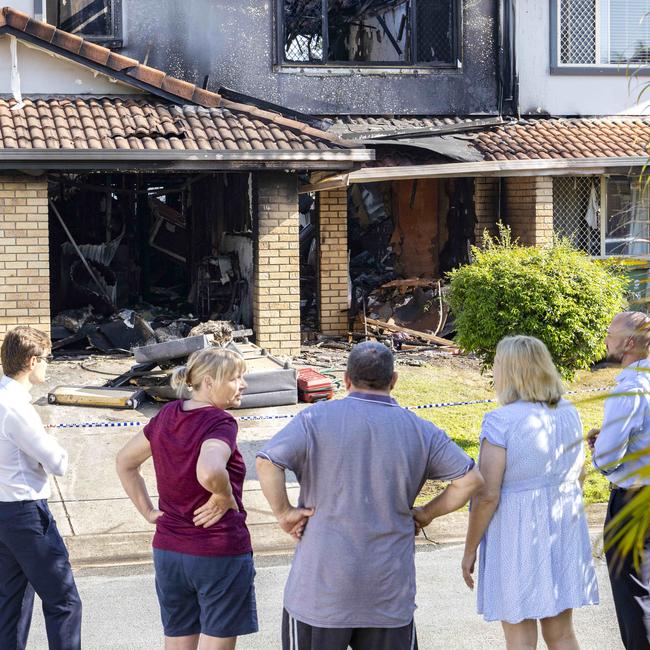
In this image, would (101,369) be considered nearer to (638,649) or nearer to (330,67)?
(330,67)

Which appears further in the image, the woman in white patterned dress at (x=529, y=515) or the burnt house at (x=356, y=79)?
the burnt house at (x=356, y=79)

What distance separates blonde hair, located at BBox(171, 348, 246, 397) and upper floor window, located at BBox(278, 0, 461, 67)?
1337 centimetres

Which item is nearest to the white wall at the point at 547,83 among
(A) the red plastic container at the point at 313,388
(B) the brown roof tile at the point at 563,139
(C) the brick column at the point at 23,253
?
(B) the brown roof tile at the point at 563,139

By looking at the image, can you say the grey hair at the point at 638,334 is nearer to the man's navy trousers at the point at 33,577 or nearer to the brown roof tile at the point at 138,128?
the man's navy trousers at the point at 33,577

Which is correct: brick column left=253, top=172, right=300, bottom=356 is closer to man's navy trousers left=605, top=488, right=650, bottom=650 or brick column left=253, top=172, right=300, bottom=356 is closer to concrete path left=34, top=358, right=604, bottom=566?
concrete path left=34, top=358, right=604, bottom=566

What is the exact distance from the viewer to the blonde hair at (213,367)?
4.55 m

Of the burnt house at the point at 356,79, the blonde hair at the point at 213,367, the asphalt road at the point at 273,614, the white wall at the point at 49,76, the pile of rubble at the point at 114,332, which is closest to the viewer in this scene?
the blonde hair at the point at 213,367

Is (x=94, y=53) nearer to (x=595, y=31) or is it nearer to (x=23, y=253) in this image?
(x=23, y=253)

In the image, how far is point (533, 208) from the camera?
17.5 metres

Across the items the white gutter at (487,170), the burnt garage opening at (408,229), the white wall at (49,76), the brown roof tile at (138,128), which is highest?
the white wall at (49,76)

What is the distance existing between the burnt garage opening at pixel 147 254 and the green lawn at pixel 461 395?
9.54 feet

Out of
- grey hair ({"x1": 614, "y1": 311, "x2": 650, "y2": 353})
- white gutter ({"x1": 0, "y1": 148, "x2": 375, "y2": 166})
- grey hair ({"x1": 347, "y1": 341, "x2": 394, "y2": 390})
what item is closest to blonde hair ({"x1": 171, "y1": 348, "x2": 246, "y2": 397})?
grey hair ({"x1": 347, "y1": 341, "x2": 394, "y2": 390})

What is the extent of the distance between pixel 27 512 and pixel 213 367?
3.67 ft

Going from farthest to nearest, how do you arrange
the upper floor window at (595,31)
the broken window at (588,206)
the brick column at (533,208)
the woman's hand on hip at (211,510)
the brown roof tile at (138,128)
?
the upper floor window at (595,31)
the broken window at (588,206)
the brick column at (533,208)
the brown roof tile at (138,128)
the woman's hand on hip at (211,510)
